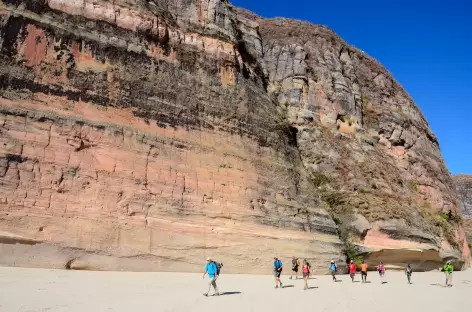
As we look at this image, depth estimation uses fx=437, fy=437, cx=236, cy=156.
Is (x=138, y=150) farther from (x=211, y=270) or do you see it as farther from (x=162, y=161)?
(x=211, y=270)

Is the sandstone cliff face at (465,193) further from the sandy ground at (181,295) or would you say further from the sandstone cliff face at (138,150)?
the sandy ground at (181,295)

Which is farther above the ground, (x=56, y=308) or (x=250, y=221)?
(x=250, y=221)

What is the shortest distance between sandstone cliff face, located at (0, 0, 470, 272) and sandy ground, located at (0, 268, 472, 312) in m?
1.93

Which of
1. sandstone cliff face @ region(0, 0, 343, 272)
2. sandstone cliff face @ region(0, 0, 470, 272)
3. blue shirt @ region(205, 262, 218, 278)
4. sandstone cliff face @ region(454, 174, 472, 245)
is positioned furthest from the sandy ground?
sandstone cliff face @ region(454, 174, 472, 245)

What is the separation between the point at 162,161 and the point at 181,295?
8.03m

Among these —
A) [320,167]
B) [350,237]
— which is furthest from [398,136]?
[350,237]

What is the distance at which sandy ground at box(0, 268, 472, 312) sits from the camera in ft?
30.9

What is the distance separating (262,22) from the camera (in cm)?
4128

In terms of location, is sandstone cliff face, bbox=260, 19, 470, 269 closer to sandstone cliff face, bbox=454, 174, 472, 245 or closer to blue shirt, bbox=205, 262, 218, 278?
blue shirt, bbox=205, 262, 218, 278

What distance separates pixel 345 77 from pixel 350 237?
1605cm

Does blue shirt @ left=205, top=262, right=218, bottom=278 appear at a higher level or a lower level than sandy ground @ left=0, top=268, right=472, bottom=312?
higher

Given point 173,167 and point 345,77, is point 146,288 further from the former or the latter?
point 345,77

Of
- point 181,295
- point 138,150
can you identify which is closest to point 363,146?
point 138,150

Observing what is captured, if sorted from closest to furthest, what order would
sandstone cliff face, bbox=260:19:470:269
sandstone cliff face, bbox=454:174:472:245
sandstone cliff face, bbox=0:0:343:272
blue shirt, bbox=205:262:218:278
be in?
blue shirt, bbox=205:262:218:278 → sandstone cliff face, bbox=0:0:343:272 → sandstone cliff face, bbox=260:19:470:269 → sandstone cliff face, bbox=454:174:472:245
